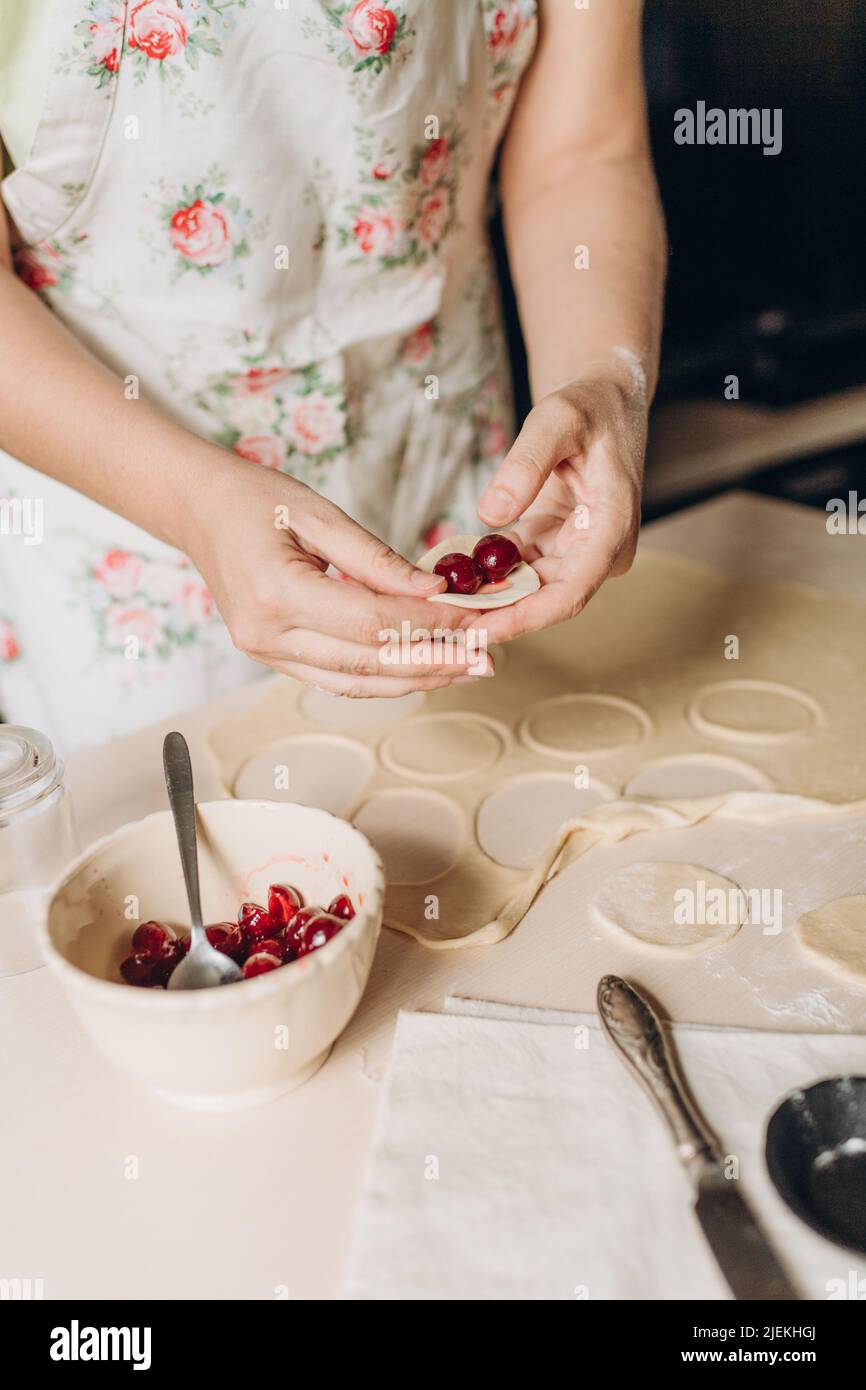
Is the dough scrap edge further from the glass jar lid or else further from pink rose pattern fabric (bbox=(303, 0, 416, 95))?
pink rose pattern fabric (bbox=(303, 0, 416, 95))

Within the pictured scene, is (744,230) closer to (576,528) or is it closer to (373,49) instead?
(373,49)

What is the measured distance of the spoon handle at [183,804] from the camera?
77 cm

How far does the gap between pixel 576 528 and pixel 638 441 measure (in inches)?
5.4

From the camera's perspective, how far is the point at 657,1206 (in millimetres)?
638

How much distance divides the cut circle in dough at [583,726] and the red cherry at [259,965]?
47 cm

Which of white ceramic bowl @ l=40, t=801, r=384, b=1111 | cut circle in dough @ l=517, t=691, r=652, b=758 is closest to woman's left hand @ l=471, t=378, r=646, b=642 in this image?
cut circle in dough @ l=517, t=691, r=652, b=758

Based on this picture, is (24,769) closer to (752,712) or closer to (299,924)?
(299,924)

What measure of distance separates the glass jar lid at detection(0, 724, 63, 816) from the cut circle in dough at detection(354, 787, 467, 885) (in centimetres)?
28

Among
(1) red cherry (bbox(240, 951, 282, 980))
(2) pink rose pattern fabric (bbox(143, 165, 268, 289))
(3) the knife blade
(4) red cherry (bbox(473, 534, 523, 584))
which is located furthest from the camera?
(2) pink rose pattern fabric (bbox(143, 165, 268, 289))

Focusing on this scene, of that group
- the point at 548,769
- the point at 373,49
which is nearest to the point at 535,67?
the point at 373,49

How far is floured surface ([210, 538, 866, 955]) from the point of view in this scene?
0.98m

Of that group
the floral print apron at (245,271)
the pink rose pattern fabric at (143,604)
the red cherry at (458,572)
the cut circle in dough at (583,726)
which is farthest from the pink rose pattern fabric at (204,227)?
the cut circle in dough at (583,726)

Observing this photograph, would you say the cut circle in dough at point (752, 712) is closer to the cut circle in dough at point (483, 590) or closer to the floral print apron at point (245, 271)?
the cut circle in dough at point (483, 590)

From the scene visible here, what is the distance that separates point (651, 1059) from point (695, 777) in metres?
0.41
